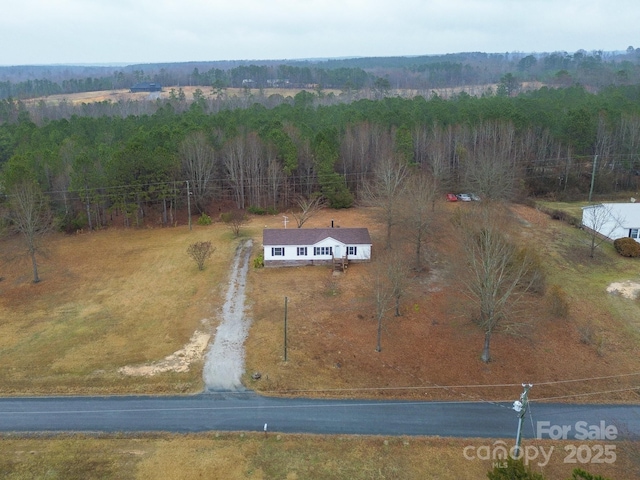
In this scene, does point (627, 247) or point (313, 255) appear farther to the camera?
point (627, 247)

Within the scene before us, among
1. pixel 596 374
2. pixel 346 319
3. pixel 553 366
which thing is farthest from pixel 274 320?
pixel 596 374

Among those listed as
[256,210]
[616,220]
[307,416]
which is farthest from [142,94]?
[307,416]

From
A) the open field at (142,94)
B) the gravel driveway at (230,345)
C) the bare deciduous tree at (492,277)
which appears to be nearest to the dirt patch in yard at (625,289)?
the bare deciduous tree at (492,277)

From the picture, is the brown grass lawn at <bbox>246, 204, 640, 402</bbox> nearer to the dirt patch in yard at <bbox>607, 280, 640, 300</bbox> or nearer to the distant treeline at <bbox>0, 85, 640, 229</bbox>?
the dirt patch in yard at <bbox>607, 280, 640, 300</bbox>


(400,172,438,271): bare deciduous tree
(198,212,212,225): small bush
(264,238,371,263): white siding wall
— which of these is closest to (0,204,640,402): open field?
(264,238,371,263): white siding wall

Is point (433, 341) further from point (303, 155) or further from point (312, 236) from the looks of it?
point (303, 155)

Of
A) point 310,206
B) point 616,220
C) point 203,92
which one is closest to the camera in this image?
point 616,220

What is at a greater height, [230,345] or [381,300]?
[381,300]
